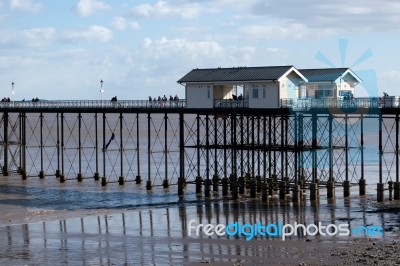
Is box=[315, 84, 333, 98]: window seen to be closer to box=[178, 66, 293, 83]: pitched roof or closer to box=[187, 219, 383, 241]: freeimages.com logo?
box=[178, 66, 293, 83]: pitched roof

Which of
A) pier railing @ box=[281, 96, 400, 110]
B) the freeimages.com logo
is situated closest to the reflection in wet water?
the freeimages.com logo

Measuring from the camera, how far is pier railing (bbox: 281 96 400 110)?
3966cm

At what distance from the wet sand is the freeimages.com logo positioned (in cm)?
46

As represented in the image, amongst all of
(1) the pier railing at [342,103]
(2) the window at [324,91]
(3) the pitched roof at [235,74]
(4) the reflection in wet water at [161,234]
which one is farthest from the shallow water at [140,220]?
(3) the pitched roof at [235,74]

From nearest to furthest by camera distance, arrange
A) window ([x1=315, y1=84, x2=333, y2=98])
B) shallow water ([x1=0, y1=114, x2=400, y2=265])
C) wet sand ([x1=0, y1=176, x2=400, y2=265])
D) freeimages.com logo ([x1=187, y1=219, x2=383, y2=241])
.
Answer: wet sand ([x1=0, y1=176, x2=400, y2=265])
shallow water ([x1=0, y1=114, x2=400, y2=265])
freeimages.com logo ([x1=187, y1=219, x2=383, y2=241])
window ([x1=315, y1=84, x2=333, y2=98])

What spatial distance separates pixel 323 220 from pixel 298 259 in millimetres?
8114

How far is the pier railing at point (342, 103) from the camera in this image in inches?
1561

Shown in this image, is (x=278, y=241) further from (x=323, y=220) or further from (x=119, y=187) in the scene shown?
(x=119, y=187)

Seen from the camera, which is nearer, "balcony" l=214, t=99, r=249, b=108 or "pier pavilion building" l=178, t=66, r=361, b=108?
"pier pavilion building" l=178, t=66, r=361, b=108

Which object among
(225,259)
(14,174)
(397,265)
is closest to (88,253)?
(225,259)

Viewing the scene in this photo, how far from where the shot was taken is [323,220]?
113ft

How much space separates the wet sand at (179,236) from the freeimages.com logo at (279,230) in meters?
0.46

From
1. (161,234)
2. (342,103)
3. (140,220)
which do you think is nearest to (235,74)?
(342,103)

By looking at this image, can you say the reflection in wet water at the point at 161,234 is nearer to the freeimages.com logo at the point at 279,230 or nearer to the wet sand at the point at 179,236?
the wet sand at the point at 179,236
